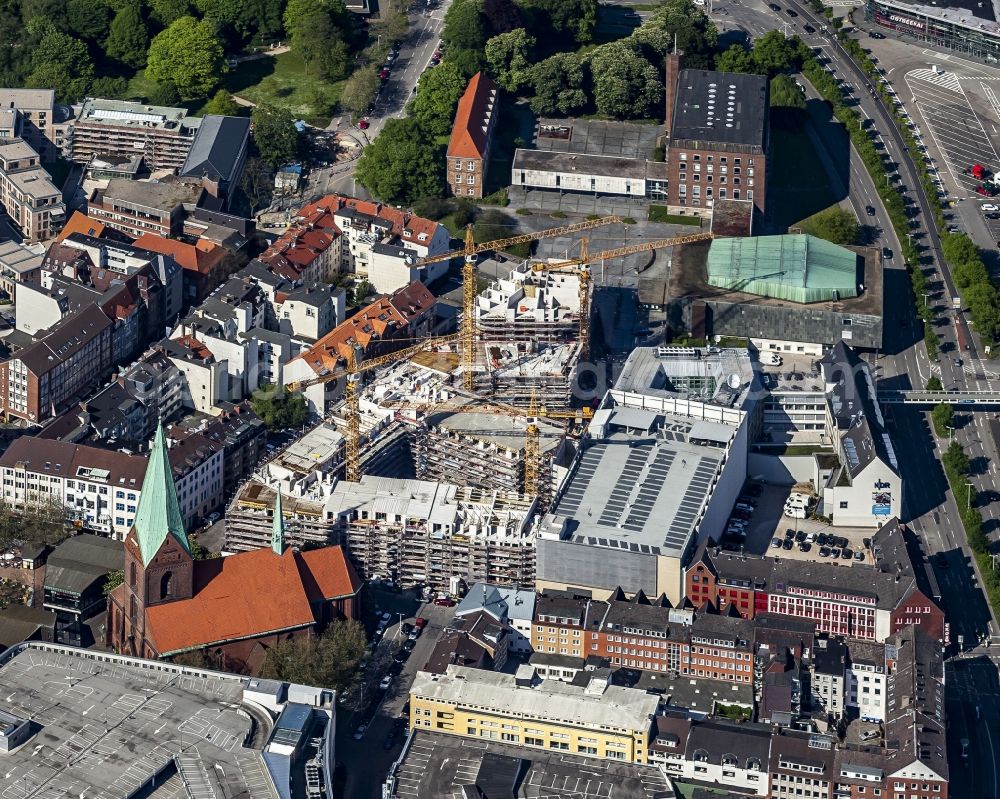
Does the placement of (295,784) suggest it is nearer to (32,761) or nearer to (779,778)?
(32,761)

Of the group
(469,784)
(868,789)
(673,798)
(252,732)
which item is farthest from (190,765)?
(868,789)

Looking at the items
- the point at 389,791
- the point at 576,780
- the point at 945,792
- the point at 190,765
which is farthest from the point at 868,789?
the point at 190,765

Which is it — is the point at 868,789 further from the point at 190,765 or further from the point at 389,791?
the point at 190,765

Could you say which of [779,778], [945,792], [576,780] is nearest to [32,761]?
[576,780]

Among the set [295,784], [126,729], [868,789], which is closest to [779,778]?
[868,789]

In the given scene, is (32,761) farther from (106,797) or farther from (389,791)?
(389,791)

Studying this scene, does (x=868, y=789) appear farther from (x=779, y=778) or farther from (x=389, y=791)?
(x=389, y=791)
